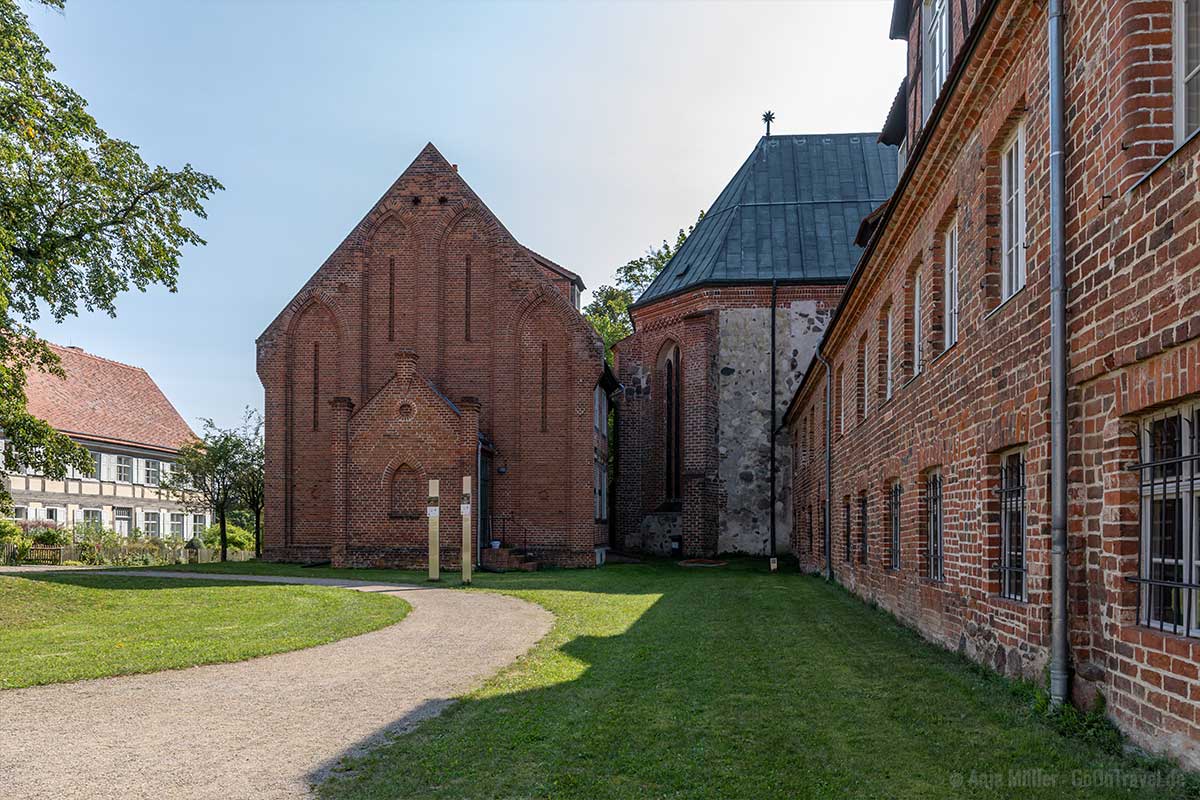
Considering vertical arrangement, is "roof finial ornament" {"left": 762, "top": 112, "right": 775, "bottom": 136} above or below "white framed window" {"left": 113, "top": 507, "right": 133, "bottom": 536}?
above

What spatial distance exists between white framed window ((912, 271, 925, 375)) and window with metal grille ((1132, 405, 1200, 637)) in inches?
259

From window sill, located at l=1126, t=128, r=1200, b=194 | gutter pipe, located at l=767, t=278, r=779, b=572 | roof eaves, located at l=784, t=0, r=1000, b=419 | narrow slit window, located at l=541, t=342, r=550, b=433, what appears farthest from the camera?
gutter pipe, located at l=767, t=278, r=779, b=572

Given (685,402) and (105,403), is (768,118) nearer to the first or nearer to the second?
(685,402)

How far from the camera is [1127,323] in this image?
5586mm

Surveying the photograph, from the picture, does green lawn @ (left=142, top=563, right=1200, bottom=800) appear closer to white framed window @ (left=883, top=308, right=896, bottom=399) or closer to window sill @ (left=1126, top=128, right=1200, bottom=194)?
window sill @ (left=1126, top=128, right=1200, bottom=194)

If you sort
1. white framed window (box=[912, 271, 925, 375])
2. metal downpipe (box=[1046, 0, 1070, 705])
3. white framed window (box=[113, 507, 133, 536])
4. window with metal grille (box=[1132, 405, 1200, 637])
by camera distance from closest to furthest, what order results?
window with metal grille (box=[1132, 405, 1200, 637])
metal downpipe (box=[1046, 0, 1070, 705])
white framed window (box=[912, 271, 925, 375])
white framed window (box=[113, 507, 133, 536])

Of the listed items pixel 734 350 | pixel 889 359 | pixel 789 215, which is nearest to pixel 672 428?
pixel 734 350

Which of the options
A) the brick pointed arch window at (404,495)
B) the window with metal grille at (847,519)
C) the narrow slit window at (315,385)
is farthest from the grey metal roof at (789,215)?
the window with metal grille at (847,519)

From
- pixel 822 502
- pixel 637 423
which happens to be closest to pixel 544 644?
pixel 822 502

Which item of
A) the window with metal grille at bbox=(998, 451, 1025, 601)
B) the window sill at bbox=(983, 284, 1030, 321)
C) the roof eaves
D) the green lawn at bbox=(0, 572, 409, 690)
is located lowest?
the green lawn at bbox=(0, 572, 409, 690)

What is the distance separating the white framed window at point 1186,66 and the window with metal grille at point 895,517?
8.68m

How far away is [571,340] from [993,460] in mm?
21921

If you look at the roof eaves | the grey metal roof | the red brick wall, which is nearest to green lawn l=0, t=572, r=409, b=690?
the roof eaves

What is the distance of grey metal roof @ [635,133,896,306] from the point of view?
33875 millimetres
